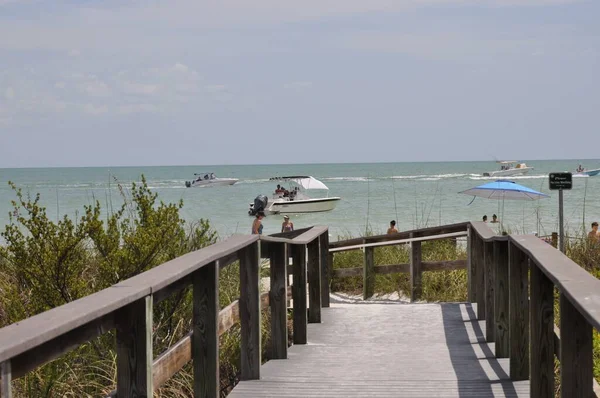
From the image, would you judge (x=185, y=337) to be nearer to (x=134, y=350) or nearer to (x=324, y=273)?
(x=134, y=350)

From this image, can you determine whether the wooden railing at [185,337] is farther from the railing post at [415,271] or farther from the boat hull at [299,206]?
the boat hull at [299,206]

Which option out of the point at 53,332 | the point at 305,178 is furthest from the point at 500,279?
the point at 305,178

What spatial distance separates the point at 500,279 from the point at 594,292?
329 cm

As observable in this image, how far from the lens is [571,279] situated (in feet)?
10.8

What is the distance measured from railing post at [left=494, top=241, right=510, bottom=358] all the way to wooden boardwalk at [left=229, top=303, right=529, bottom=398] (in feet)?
0.38

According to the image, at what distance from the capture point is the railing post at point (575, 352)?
330cm

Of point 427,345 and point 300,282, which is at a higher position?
point 300,282

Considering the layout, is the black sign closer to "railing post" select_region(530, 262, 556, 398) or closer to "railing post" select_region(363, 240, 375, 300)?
"railing post" select_region(363, 240, 375, 300)

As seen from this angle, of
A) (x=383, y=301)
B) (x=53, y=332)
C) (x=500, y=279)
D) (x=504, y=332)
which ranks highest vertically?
(x=53, y=332)

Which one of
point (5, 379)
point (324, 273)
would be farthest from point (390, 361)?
point (5, 379)

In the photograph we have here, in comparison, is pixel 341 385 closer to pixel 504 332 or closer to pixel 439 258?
pixel 504 332

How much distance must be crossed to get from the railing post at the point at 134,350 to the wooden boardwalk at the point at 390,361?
207cm

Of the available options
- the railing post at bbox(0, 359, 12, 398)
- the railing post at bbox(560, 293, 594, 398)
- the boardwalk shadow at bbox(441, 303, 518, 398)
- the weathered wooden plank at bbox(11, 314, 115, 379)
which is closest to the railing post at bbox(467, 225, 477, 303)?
the boardwalk shadow at bbox(441, 303, 518, 398)

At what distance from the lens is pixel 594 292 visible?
2.95 metres
